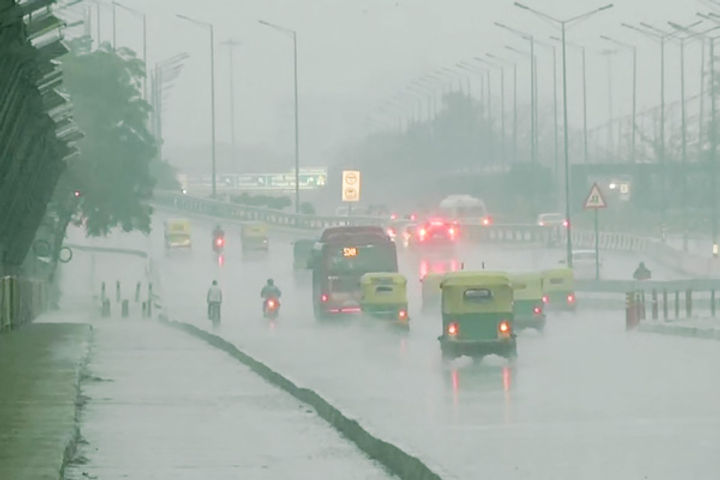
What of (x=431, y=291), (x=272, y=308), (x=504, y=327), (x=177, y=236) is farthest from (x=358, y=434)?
(x=177, y=236)

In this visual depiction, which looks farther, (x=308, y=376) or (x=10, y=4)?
(x=308, y=376)

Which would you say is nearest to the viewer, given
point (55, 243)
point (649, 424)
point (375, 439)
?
point (375, 439)

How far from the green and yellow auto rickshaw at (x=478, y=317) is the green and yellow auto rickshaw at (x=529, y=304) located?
1018cm

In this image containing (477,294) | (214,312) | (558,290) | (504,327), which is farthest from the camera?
(214,312)

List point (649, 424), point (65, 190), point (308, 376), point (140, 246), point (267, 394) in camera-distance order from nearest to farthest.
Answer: point (649, 424)
point (267, 394)
point (308, 376)
point (65, 190)
point (140, 246)

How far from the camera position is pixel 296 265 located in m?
92.1

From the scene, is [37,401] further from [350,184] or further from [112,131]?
[350,184]

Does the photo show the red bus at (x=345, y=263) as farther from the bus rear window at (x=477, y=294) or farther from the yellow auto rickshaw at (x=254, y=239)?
the yellow auto rickshaw at (x=254, y=239)

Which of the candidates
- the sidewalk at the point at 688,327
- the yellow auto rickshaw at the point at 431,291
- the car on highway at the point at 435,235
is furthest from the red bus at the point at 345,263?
the car on highway at the point at 435,235

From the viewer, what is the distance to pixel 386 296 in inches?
2212

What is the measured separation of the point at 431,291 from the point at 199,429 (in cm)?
4045

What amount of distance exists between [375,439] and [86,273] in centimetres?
7990

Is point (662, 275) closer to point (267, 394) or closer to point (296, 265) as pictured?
point (296, 265)

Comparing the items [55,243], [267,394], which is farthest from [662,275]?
[267,394]
